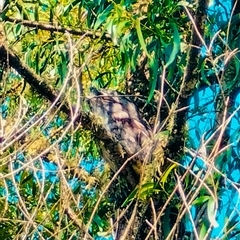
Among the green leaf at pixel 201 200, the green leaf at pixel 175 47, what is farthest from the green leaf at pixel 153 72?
the green leaf at pixel 201 200

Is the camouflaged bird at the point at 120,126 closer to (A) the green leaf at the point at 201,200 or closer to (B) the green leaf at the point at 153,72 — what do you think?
(B) the green leaf at the point at 153,72

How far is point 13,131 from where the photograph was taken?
1749 millimetres

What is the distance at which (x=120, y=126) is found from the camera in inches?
83.0

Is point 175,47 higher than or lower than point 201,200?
higher

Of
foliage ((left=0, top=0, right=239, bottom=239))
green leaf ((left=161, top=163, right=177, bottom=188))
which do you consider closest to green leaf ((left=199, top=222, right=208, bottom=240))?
foliage ((left=0, top=0, right=239, bottom=239))

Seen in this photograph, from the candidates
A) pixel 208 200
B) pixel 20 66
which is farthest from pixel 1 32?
pixel 208 200

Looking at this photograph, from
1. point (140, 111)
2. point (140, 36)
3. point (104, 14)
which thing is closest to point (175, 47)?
point (140, 36)

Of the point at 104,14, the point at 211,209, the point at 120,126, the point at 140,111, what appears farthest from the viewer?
the point at 140,111

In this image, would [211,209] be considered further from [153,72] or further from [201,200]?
[153,72]

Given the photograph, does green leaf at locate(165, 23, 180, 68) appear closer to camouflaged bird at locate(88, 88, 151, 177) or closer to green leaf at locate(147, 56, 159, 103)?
green leaf at locate(147, 56, 159, 103)

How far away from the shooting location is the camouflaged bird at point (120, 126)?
208cm

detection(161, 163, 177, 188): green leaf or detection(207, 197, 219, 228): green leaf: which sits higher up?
detection(161, 163, 177, 188): green leaf

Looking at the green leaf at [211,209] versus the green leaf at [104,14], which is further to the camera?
the green leaf at [104,14]

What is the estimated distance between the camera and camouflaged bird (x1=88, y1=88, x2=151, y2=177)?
208 centimetres
